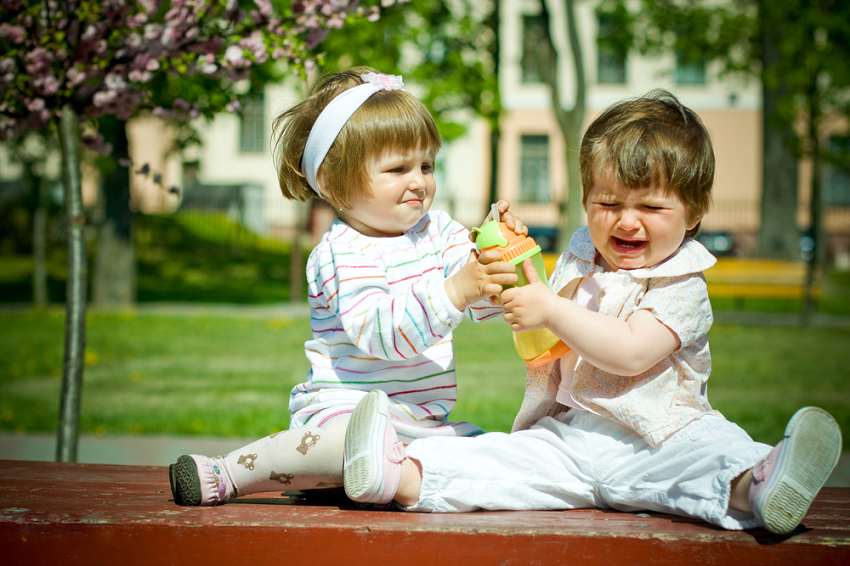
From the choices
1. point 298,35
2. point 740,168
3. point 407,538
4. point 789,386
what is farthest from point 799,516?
point 740,168

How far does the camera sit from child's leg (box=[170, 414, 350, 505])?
1988 millimetres

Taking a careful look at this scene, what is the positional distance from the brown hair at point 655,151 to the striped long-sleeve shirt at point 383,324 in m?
0.52

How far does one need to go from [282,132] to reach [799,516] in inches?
71.1

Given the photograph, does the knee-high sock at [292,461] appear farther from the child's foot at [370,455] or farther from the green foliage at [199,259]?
the green foliage at [199,259]

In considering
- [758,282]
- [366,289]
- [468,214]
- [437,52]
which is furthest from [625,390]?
[468,214]

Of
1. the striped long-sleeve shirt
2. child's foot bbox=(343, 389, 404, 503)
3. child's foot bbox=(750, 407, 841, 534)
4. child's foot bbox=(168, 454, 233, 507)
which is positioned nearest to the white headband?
the striped long-sleeve shirt

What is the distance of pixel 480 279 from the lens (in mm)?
1940

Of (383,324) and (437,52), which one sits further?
(437,52)

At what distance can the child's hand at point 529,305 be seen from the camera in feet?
6.34

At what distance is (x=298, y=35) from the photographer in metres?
3.48

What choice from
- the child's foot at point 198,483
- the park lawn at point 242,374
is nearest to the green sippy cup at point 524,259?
the child's foot at point 198,483

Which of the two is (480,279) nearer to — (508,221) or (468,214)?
(508,221)

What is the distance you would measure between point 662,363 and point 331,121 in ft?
3.76

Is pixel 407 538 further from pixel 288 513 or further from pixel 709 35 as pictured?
pixel 709 35
